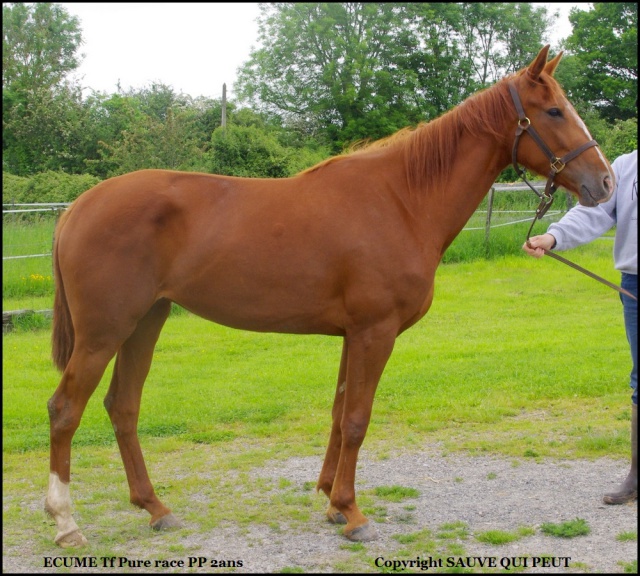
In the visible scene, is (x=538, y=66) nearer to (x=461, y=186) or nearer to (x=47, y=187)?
(x=461, y=186)

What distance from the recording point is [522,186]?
1805cm

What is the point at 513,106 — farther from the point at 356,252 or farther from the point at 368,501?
the point at 368,501

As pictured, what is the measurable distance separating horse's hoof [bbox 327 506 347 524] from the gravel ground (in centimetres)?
5

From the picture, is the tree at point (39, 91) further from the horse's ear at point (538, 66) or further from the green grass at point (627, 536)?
the green grass at point (627, 536)

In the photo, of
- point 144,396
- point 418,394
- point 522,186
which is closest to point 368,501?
point 418,394

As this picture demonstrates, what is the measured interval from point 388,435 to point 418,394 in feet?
3.81

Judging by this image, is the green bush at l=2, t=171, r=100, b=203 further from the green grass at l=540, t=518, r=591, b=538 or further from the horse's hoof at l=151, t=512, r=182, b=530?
the green grass at l=540, t=518, r=591, b=538

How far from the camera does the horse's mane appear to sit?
392cm

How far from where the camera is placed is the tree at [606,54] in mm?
26141

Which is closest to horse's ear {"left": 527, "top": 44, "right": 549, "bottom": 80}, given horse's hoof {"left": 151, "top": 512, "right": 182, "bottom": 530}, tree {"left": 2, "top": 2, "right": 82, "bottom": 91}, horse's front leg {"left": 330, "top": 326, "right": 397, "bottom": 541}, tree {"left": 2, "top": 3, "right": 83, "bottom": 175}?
horse's front leg {"left": 330, "top": 326, "right": 397, "bottom": 541}

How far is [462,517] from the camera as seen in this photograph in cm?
397

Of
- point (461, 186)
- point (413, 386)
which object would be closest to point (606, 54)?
point (413, 386)

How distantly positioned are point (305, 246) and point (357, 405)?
38.9 inches

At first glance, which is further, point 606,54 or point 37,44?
point 606,54
